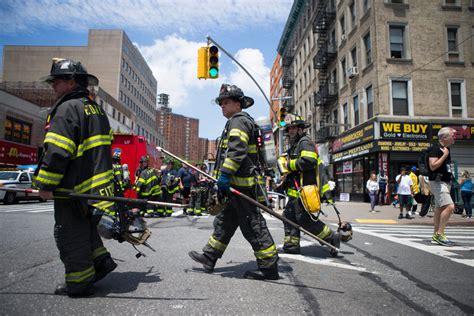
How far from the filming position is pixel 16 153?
28922mm

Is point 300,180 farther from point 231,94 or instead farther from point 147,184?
point 147,184

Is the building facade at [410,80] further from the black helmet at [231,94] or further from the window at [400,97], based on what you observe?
the black helmet at [231,94]

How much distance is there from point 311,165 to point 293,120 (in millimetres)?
783

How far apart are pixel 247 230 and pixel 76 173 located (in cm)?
170

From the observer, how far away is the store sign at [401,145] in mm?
18984

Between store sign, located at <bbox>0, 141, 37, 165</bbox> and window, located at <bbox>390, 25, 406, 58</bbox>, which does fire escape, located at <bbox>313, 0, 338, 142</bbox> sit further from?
store sign, located at <bbox>0, 141, 37, 165</bbox>

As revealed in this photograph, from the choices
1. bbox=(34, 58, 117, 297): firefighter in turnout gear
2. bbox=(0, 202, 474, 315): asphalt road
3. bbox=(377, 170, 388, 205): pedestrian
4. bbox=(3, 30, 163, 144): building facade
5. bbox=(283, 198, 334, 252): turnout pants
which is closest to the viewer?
bbox=(0, 202, 474, 315): asphalt road

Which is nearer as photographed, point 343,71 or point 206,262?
point 206,262

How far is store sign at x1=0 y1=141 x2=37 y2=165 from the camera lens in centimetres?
2706

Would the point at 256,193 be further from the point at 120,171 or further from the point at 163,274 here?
the point at 120,171

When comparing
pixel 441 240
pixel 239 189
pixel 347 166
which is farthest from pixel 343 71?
pixel 239 189

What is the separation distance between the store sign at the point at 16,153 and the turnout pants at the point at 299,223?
96.5ft

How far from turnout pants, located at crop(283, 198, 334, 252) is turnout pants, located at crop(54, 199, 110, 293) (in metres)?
2.49

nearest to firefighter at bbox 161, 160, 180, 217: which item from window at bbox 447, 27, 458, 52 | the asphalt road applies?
the asphalt road
